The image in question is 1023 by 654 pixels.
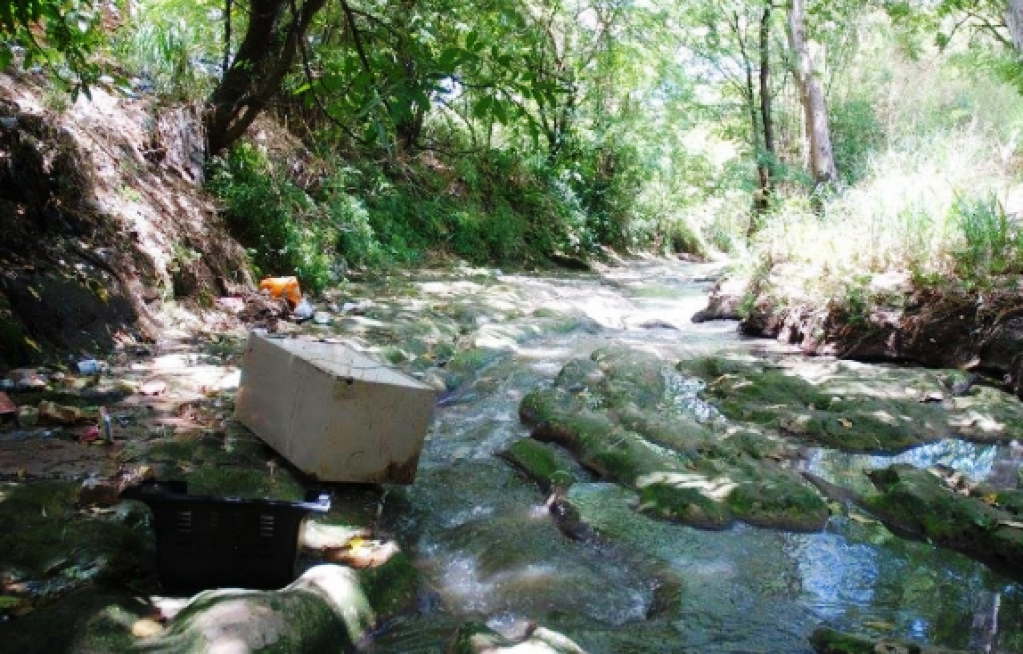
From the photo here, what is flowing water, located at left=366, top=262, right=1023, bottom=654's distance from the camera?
8.18 feet

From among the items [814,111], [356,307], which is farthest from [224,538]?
[814,111]

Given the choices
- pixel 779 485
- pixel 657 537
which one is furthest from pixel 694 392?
pixel 657 537

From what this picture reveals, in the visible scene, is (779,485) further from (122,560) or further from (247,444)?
(122,560)

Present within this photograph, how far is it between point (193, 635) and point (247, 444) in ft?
5.44

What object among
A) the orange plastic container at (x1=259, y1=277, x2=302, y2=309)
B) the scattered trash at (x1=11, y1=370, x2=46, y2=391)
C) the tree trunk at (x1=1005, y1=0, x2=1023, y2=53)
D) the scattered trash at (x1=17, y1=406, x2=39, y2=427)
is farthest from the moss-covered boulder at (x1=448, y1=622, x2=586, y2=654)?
the tree trunk at (x1=1005, y1=0, x2=1023, y2=53)

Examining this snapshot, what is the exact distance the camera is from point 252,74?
6816mm

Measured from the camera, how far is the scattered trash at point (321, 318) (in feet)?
20.7

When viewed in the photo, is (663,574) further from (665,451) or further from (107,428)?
(107,428)

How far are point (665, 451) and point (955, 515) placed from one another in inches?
52.8

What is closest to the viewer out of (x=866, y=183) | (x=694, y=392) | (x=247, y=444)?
(x=247, y=444)

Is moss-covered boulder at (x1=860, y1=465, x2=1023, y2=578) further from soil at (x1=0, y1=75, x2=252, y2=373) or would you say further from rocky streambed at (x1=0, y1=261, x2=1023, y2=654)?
soil at (x1=0, y1=75, x2=252, y2=373)

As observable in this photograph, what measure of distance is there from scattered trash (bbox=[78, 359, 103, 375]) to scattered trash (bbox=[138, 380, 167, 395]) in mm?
333

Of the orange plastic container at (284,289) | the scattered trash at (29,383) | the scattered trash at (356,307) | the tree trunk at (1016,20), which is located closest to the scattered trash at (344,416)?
the scattered trash at (29,383)

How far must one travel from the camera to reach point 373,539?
116 inches
